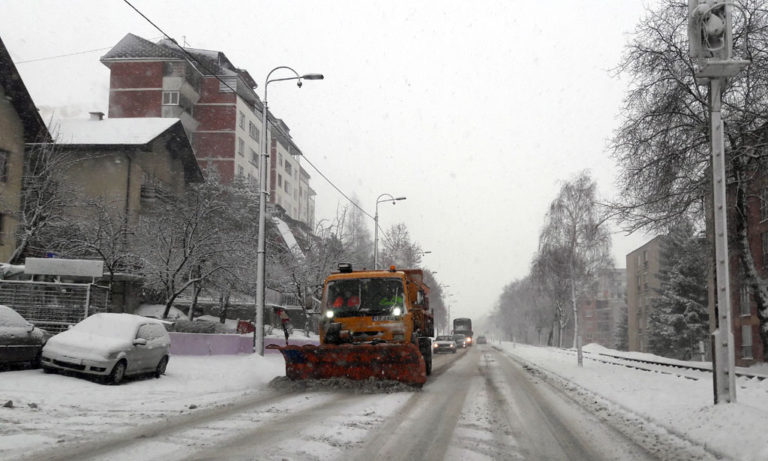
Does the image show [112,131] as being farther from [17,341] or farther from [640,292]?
[640,292]

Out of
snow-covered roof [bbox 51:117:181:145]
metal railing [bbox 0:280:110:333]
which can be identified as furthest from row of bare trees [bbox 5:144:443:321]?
metal railing [bbox 0:280:110:333]

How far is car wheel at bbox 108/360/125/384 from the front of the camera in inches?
521

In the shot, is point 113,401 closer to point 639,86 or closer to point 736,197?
point 639,86

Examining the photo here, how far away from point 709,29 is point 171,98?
52.4 meters

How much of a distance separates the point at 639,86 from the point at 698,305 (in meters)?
32.5

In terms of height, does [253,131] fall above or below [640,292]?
above

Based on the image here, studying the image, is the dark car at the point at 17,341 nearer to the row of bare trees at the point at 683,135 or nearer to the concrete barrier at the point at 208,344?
the concrete barrier at the point at 208,344

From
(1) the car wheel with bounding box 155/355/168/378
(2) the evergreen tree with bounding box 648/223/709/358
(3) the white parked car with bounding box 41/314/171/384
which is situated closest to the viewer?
(3) the white parked car with bounding box 41/314/171/384

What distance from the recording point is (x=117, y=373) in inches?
524

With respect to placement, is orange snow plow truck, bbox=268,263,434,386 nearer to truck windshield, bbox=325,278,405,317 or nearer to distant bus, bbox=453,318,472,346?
truck windshield, bbox=325,278,405,317

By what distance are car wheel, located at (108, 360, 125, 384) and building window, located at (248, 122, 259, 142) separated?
51.4m

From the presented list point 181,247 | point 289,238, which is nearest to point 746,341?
point 289,238

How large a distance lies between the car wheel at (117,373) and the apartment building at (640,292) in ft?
214

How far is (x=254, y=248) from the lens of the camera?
29.9 metres
